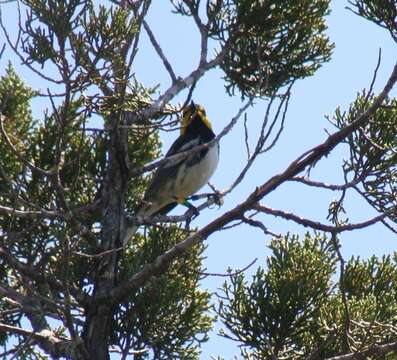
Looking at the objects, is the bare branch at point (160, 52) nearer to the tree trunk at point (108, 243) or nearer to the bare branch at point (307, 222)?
the tree trunk at point (108, 243)

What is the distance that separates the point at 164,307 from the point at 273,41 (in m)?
1.61

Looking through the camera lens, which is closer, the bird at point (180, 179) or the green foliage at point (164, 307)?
the green foliage at point (164, 307)

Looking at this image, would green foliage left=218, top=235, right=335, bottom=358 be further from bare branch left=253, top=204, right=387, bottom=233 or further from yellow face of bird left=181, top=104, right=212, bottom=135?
yellow face of bird left=181, top=104, right=212, bottom=135

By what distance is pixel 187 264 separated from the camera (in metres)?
5.09

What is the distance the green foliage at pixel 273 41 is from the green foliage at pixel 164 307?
3.26 ft

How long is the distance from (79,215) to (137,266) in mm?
423

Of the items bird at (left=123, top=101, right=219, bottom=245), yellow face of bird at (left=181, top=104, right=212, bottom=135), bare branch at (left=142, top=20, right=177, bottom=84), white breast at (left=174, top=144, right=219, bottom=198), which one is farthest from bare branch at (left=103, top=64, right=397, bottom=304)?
yellow face of bird at (left=181, top=104, right=212, bottom=135)

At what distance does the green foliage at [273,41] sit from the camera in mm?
5078

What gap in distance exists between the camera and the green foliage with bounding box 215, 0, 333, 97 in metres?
5.08

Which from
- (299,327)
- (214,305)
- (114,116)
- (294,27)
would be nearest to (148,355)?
(214,305)

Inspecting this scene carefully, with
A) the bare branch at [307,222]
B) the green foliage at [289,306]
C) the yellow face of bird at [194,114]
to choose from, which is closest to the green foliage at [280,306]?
the green foliage at [289,306]

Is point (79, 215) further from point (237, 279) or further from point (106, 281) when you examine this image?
point (237, 279)

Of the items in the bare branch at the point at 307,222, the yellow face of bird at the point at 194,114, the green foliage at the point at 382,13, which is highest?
the yellow face of bird at the point at 194,114

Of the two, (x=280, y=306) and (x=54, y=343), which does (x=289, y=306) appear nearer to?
(x=280, y=306)
